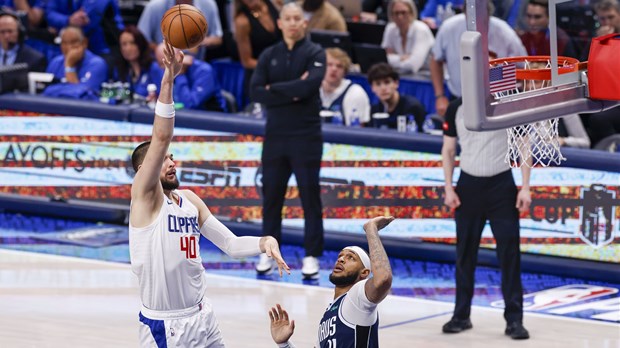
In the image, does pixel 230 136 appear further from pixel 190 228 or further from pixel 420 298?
pixel 190 228

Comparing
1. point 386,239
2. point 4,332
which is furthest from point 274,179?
point 4,332

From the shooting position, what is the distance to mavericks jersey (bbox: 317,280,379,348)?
6.88 meters

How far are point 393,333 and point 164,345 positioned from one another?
3491mm

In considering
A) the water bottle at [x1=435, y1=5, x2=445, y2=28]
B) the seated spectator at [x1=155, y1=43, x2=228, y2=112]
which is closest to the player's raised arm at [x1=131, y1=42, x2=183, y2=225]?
the seated spectator at [x1=155, y1=43, x2=228, y2=112]

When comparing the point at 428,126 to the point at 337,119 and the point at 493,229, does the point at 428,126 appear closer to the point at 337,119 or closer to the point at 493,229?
the point at 337,119

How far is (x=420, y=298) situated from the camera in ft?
37.2

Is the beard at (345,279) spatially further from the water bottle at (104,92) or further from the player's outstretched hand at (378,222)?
the water bottle at (104,92)

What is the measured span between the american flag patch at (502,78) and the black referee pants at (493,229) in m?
2.74

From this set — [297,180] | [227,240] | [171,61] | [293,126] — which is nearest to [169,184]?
[227,240]

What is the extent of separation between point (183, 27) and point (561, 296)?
542 centimetres

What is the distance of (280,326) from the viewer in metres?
6.83

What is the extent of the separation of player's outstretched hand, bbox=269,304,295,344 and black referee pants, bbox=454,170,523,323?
3.64m

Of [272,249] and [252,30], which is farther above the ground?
[252,30]

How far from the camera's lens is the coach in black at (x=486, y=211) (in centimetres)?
1013
